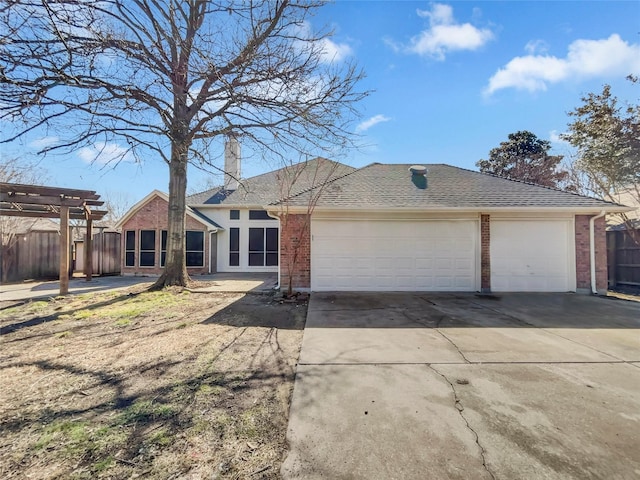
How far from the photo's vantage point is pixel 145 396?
3.02 meters

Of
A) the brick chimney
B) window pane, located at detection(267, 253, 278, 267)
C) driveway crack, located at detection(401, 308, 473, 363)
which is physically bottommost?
driveway crack, located at detection(401, 308, 473, 363)

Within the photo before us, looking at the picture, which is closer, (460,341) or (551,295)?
(460,341)

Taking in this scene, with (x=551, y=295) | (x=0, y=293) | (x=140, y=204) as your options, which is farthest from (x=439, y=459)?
(x=140, y=204)

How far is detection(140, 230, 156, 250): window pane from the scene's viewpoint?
1498cm

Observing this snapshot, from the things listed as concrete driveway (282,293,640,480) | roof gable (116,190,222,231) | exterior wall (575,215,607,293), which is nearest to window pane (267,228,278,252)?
roof gable (116,190,222,231)

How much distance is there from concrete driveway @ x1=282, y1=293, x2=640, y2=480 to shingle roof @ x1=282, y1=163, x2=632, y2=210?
174 inches

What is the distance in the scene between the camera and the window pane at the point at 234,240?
631 inches

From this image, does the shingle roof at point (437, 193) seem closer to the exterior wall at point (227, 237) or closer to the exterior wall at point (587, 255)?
the exterior wall at point (587, 255)

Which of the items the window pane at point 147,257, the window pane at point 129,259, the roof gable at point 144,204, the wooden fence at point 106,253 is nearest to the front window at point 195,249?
the roof gable at point 144,204

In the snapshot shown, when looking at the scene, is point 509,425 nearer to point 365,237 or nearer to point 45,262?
point 365,237

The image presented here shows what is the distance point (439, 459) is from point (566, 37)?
1002 cm

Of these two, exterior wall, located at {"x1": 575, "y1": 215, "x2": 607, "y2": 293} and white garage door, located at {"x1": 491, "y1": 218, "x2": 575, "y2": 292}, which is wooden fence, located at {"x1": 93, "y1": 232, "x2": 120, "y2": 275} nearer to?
white garage door, located at {"x1": 491, "y1": 218, "x2": 575, "y2": 292}

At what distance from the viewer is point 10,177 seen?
1415 centimetres

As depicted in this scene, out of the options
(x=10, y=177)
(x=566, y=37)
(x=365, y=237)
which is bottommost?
(x=365, y=237)
